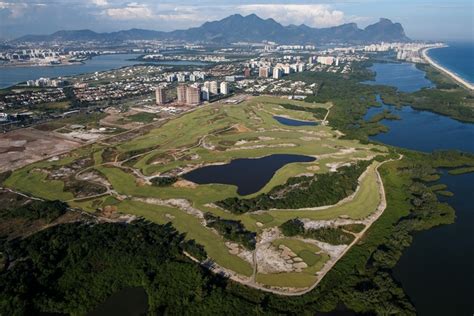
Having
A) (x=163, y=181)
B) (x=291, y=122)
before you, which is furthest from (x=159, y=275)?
(x=291, y=122)

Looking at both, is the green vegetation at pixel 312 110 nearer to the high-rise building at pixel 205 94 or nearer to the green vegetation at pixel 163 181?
the high-rise building at pixel 205 94

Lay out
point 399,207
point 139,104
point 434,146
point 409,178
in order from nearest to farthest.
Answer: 1. point 399,207
2. point 409,178
3. point 434,146
4. point 139,104

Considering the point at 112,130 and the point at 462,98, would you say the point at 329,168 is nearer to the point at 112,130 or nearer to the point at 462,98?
the point at 112,130

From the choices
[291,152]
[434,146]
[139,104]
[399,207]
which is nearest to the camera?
[399,207]

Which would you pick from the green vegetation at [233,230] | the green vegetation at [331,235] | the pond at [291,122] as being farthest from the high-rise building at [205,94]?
the green vegetation at [331,235]

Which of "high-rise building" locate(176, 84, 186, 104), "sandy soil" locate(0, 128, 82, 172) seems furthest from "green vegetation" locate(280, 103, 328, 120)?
"sandy soil" locate(0, 128, 82, 172)

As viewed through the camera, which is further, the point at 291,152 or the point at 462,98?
the point at 462,98

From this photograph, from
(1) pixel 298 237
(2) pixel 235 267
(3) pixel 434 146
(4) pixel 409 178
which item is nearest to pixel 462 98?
(3) pixel 434 146
